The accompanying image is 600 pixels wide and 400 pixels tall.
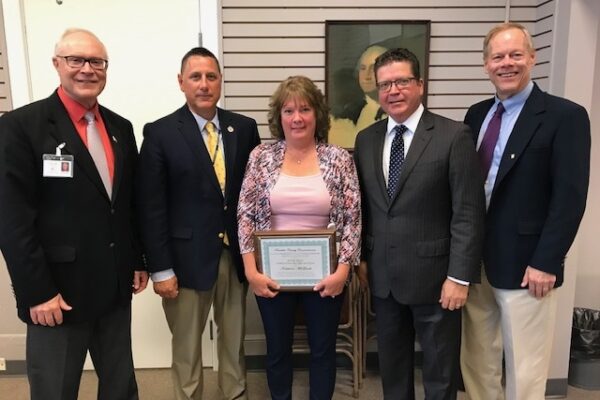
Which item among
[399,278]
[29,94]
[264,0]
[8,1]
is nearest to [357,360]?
[399,278]

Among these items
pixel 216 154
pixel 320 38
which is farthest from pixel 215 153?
pixel 320 38

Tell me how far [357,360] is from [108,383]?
1.49m

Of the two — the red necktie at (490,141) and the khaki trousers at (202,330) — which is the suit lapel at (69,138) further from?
the red necktie at (490,141)

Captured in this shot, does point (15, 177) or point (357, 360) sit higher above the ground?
point (15, 177)

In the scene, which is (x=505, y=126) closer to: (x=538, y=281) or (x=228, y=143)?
(x=538, y=281)

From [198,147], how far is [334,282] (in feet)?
3.00

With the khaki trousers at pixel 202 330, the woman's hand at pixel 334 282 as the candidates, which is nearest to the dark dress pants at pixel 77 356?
the khaki trousers at pixel 202 330

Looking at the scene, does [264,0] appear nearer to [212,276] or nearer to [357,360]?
[212,276]

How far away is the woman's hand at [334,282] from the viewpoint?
2076 mm

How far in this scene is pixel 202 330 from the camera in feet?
7.95

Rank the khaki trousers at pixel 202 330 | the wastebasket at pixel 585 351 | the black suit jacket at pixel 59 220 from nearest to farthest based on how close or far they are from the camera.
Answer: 1. the black suit jacket at pixel 59 220
2. the khaki trousers at pixel 202 330
3. the wastebasket at pixel 585 351

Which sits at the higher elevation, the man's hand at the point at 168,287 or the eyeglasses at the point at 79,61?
the eyeglasses at the point at 79,61

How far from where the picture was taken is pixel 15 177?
167cm

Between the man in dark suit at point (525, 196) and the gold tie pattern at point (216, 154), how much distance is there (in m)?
1.24
